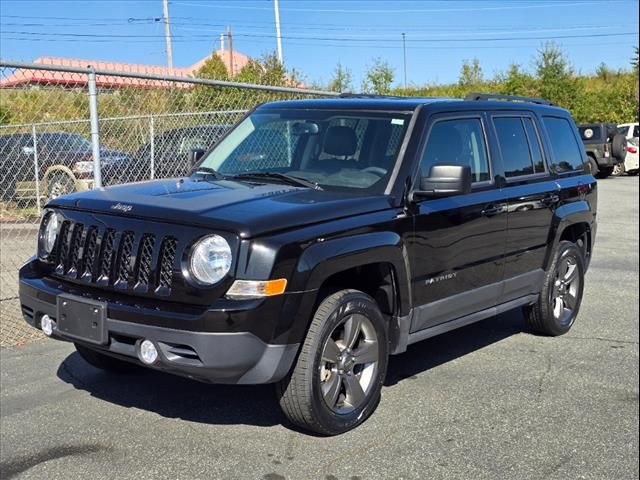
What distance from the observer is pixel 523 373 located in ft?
16.9

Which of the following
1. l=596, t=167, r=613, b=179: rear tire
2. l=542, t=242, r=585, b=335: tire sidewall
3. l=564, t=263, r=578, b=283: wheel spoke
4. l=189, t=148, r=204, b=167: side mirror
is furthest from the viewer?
l=596, t=167, r=613, b=179: rear tire

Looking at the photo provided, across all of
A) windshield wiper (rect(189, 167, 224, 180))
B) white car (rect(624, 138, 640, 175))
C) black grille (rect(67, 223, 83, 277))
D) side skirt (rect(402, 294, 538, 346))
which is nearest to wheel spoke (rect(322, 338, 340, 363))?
side skirt (rect(402, 294, 538, 346))

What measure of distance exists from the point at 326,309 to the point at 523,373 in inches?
78.3

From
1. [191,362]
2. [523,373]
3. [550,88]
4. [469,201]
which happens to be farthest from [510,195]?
[550,88]

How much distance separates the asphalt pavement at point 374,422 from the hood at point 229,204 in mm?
1189

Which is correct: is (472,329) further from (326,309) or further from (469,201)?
(326,309)

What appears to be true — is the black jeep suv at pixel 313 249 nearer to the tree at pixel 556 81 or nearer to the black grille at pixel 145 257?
the black grille at pixel 145 257

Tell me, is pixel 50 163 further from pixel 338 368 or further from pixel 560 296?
pixel 338 368

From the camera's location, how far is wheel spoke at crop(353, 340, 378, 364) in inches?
163

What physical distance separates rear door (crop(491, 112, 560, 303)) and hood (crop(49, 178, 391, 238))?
4.87 ft

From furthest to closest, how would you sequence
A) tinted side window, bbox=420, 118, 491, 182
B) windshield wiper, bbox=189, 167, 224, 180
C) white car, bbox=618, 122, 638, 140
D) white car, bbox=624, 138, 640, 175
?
white car, bbox=618, 122, 638, 140
white car, bbox=624, 138, 640, 175
windshield wiper, bbox=189, 167, 224, 180
tinted side window, bbox=420, 118, 491, 182

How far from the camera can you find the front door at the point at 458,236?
4520 millimetres

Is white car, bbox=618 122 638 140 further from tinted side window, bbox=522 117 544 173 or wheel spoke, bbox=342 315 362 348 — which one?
wheel spoke, bbox=342 315 362 348

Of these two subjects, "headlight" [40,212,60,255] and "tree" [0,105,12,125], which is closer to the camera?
"headlight" [40,212,60,255]
